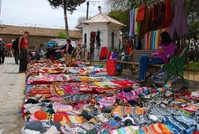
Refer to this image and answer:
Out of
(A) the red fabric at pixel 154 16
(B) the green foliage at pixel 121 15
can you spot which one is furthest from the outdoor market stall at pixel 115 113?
(B) the green foliage at pixel 121 15

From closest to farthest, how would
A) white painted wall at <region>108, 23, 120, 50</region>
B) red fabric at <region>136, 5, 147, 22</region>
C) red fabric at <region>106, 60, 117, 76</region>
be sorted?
red fabric at <region>136, 5, 147, 22</region>
red fabric at <region>106, 60, 117, 76</region>
white painted wall at <region>108, 23, 120, 50</region>

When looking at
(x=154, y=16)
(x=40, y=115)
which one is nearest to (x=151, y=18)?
(x=154, y=16)

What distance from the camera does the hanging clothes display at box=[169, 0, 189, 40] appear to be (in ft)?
22.4

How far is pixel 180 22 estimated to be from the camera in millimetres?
6926

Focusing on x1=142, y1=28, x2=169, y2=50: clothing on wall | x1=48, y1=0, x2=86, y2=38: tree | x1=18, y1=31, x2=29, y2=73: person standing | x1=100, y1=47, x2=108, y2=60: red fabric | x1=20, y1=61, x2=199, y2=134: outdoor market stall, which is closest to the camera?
x1=20, y1=61, x2=199, y2=134: outdoor market stall

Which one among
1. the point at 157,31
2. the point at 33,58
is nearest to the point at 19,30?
the point at 33,58

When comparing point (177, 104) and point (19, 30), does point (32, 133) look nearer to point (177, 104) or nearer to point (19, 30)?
point (177, 104)

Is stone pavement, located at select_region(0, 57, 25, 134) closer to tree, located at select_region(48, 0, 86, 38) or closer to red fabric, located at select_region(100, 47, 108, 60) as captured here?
red fabric, located at select_region(100, 47, 108, 60)

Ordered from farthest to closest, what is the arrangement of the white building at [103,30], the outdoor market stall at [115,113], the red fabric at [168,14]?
the white building at [103,30] < the red fabric at [168,14] < the outdoor market stall at [115,113]

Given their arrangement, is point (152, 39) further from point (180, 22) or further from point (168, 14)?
point (180, 22)

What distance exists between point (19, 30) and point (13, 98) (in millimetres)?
46042

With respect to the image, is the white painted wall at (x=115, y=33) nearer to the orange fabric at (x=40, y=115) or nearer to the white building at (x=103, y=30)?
the white building at (x=103, y=30)

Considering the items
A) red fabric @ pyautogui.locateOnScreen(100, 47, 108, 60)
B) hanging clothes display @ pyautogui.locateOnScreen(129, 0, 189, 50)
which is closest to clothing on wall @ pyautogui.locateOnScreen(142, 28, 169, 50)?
hanging clothes display @ pyautogui.locateOnScreen(129, 0, 189, 50)

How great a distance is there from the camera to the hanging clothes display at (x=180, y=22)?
22.4 feet
